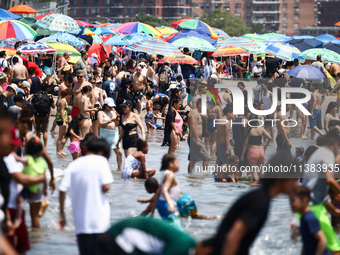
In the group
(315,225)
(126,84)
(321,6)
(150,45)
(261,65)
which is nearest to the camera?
(315,225)

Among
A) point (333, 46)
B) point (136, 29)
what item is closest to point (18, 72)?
point (136, 29)

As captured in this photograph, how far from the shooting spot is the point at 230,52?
28766 mm

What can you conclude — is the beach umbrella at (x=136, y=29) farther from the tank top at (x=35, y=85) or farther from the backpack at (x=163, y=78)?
the tank top at (x=35, y=85)

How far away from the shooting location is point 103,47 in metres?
31.4

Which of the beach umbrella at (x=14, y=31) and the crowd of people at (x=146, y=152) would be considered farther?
the beach umbrella at (x=14, y=31)

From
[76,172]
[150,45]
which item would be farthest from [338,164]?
[150,45]

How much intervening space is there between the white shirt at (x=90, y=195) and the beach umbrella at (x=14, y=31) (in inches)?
630

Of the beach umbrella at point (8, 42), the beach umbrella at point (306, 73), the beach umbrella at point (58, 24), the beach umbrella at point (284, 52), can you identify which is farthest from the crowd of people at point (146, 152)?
the beach umbrella at point (284, 52)

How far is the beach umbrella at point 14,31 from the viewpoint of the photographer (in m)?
22.3

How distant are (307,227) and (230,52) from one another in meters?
22.3

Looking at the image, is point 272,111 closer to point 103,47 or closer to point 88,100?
point 88,100

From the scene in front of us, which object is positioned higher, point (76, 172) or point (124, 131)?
point (76, 172)

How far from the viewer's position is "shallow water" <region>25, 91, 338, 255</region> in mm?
9062

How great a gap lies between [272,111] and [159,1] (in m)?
156
